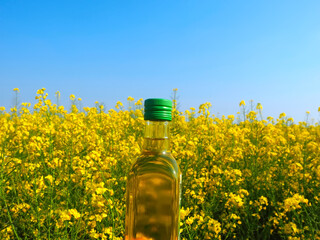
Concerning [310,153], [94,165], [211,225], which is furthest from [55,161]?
[310,153]

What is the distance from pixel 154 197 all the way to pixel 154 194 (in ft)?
0.04

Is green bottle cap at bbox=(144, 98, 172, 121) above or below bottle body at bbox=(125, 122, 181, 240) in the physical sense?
above

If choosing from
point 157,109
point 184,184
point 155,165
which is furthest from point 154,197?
point 184,184

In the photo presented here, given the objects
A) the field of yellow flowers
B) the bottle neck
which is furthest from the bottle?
the field of yellow flowers

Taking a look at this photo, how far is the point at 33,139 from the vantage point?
2.57 meters

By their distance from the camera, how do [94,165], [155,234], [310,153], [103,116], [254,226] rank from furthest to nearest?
[103,116]
[310,153]
[254,226]
[94,165]
[155,234]

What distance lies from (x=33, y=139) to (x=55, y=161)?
430 mm

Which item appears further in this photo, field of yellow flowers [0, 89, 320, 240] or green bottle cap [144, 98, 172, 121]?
field of yellow flowers [0, 89, 320, 240]

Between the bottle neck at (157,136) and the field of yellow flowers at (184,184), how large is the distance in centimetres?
73

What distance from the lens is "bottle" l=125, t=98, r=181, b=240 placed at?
108 centimetres

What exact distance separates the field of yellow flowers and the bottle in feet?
2.18

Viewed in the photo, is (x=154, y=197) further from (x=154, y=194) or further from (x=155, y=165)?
(x=155, y=165)

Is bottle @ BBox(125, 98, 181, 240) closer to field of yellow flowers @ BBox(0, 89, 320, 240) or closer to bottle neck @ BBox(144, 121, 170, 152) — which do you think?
bottle neck @ BBox(144, 121, 170, 152)

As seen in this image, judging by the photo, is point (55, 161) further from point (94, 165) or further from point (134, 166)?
point (134, 166)
